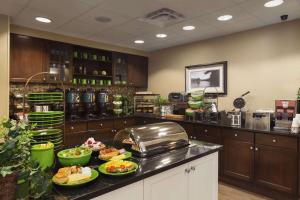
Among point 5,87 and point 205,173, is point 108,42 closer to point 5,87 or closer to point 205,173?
point 5,87

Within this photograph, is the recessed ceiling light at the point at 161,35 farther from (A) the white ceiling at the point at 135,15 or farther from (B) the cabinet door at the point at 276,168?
(B) the cabinet door at the point at 276,168

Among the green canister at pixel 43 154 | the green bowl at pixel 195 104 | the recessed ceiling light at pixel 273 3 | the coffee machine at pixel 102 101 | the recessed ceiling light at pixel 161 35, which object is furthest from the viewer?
the coffee machine at pixel 102 101

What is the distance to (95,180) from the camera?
121 centimetres

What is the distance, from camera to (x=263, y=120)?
292cm

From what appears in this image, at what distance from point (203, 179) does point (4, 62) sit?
10.1 feet

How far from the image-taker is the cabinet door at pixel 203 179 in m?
1.76

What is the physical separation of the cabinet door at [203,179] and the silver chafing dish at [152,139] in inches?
10.2

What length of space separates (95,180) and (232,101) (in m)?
3.15

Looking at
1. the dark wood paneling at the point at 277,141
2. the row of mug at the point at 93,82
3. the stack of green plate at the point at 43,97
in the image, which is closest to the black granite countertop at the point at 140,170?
the stack of green plate at the point at 43,97

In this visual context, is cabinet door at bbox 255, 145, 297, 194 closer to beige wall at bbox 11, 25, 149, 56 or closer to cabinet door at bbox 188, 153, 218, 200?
cabinet door at bbox 188, 153, 218, 200

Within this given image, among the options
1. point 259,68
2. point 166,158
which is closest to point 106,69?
point 259,68

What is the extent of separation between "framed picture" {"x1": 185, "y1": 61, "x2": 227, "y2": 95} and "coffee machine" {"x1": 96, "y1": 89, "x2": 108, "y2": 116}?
70.3 inches

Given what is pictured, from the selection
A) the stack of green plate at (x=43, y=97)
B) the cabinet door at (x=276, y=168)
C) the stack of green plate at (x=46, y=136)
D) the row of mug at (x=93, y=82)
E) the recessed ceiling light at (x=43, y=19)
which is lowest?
the cabinet door at (x=276, y=168)

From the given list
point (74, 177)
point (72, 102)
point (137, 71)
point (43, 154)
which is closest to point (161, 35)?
point (137, 71)
